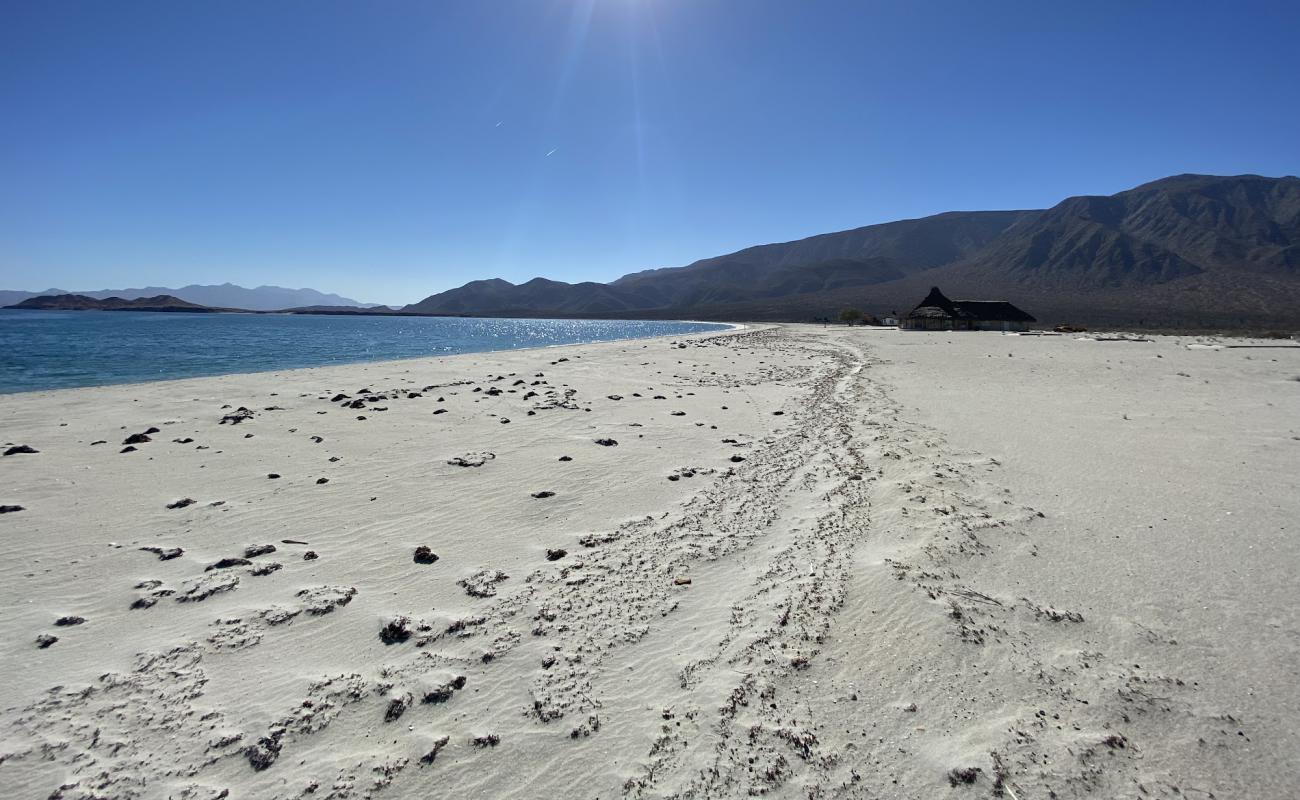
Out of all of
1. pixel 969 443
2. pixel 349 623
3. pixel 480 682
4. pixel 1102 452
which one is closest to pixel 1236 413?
pixel 1102 452

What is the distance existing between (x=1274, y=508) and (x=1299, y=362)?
23.5 meters

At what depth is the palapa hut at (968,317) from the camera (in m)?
58.9

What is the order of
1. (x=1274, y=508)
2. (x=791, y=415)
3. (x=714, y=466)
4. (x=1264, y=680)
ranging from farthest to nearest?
1. (x=791, y=415)
2. (x=714, y=466)
3. (x=1274, y=508)
4. (x=1264, y=680)

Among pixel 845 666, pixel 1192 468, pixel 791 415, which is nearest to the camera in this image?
pixel 845 666

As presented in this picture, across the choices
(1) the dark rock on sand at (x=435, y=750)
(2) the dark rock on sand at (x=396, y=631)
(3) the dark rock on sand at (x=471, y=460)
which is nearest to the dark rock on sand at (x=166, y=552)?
(2) the dark rock on sand at (x=396, y=631)

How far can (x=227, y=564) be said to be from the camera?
5.09 m

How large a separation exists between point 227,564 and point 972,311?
7000 centimetres

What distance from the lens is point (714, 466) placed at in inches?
326

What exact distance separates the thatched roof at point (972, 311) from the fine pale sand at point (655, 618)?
56.3 m

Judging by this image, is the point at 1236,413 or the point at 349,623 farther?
the point at 1236,413

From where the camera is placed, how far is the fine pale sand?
115 inches

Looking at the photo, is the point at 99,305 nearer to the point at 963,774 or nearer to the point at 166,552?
the point at 166,552

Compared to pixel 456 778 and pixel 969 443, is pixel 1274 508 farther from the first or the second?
pixel 456 778

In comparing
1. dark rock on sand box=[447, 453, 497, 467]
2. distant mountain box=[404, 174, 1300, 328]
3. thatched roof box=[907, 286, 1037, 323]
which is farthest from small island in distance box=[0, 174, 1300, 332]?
dark rock on sand box=[447, 453, 497, 467]
